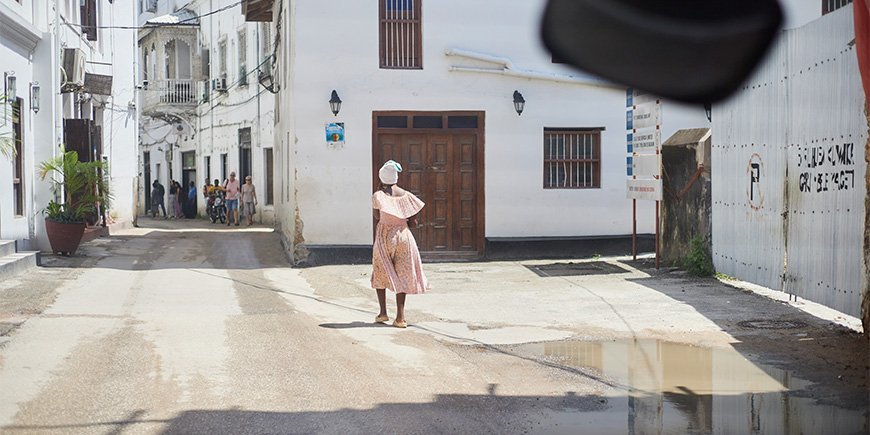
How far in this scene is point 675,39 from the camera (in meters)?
9.38

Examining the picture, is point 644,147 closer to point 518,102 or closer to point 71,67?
point 518,102

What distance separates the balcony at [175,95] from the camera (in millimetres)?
34000

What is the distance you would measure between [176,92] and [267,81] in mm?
10067

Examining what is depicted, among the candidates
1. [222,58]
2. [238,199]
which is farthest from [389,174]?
[222,58]

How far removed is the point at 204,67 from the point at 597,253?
20.3 metres

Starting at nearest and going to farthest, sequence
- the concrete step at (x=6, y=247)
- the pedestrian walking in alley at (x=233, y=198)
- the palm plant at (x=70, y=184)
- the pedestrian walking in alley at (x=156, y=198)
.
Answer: the concrete step at (x=6, y=247) < the palm plant at (x=70, y=184) < the pedestrian walking in alley at (x=233, y=198) < the pedestrian walking in alley at (x=156, y=198)

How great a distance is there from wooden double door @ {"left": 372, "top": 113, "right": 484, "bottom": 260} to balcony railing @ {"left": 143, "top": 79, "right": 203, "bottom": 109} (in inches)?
755

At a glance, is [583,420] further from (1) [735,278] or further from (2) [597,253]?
(2) [597,253]

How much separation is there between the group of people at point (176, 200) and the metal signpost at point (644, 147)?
22817 millimetres

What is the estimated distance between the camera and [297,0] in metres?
15.9

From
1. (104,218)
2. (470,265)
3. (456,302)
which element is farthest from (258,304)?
(104,218)

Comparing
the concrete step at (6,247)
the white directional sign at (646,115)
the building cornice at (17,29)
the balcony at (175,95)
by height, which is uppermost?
the balcony at (175,95)

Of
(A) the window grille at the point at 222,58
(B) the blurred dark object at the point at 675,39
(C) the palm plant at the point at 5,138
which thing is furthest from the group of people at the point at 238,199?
(B) the blurred dark object at the point at 675,39

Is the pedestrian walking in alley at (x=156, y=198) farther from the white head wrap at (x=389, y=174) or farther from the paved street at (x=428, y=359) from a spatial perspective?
the white head wrap at (x=389, y=174)
